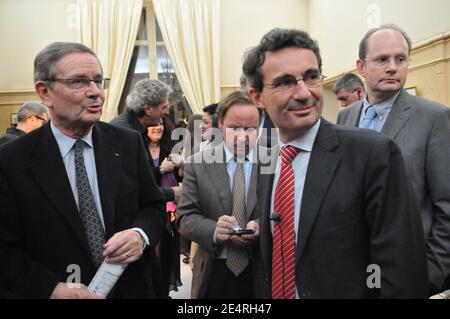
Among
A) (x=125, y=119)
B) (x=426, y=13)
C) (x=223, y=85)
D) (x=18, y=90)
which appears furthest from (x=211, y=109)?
(x=18, y=90)

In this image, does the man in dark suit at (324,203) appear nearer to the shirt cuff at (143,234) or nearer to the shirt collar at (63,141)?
the shirt cuff at (143,234)

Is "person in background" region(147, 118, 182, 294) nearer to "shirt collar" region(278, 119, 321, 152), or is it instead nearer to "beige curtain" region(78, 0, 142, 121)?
"shirt collar" region(278, 119, 321, 152)

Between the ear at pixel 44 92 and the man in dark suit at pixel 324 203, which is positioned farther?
the ear at pixel 44 92

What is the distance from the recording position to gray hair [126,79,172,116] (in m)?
3.08

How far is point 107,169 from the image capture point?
1.70m

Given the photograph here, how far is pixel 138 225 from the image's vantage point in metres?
1.73

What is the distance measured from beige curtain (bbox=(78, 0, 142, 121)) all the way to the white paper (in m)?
6.78

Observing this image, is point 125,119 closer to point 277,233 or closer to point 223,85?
point 277,233

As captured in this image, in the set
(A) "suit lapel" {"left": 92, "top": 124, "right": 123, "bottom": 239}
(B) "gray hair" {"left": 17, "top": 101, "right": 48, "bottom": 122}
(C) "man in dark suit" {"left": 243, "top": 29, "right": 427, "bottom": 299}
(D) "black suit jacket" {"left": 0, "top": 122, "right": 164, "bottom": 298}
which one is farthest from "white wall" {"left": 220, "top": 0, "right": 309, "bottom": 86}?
(C) "man in dark suit" {"left": 243, "top": 29, "right": 427, "bottom": 299}

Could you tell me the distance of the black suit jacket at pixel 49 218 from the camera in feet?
4.95

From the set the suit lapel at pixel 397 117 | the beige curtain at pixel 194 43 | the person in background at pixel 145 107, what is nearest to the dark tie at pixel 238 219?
the suit lapel at pixel 397 117

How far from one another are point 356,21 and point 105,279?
553 centimetres

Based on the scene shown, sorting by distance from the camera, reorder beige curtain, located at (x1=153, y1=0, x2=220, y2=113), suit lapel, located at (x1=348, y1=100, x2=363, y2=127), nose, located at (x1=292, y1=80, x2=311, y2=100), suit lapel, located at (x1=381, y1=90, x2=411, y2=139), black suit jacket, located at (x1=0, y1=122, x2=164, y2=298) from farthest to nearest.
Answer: beige curtain, located at (x1=153, y1=0, x2=220, y2=113) → suit lapel, located at (x1=348, y1=100, x2=363, y2=127) → suit lapel, located at (x1=381, y1=90, x2=411, y2=139) → black suit jacket, located at (x1=0, y1=122, x2=164, y2=298) → nose, located at (x1=292, y1=80, x2=311, y2=100)

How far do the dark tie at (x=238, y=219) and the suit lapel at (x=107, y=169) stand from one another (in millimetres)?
558
